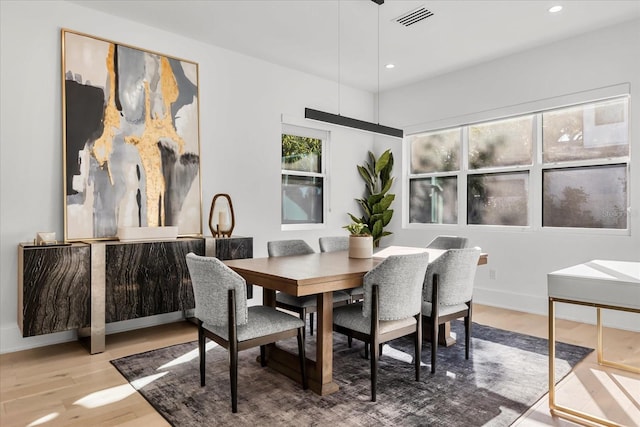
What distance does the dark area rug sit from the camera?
2236 millimetres

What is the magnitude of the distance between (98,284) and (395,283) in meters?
2.42

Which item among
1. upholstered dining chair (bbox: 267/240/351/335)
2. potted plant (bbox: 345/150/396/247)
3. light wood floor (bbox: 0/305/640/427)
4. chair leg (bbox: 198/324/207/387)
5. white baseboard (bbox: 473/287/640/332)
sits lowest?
light wood floor (bbox: 0/305/640/427)

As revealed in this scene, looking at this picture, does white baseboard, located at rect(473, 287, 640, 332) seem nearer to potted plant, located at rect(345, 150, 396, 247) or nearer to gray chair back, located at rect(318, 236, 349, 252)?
potted plant, located at rect(345, 150, 396, 247)

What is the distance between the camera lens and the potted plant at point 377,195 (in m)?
6.00

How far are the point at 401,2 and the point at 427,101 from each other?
2.28 meters

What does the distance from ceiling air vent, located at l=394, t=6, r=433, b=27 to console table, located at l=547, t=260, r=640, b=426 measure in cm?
262

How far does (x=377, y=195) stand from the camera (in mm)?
6023

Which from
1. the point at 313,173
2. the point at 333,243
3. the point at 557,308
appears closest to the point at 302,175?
the point at 313,173

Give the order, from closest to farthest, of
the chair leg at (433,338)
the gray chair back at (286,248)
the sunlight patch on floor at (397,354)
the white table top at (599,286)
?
1. the white table top at (599,286)
2. the chair leg at (433,338)
3. the sunlight patch on floor at (397,354)
4. the gray chair back at (286,248)

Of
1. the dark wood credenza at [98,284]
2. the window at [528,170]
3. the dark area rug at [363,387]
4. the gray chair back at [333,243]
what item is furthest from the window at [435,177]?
the dark wood credenza at [98,284]

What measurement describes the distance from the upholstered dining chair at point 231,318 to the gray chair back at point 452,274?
3.32 ft

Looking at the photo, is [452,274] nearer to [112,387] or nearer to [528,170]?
[112,387]

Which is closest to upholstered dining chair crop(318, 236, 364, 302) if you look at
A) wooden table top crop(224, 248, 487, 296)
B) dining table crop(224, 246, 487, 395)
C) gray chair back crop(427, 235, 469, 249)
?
wooden table top crop(224, 248, 487, 296)

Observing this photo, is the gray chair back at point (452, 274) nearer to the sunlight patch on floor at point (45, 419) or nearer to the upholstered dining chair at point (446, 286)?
the upholstered dining chair at point (446, 286)
